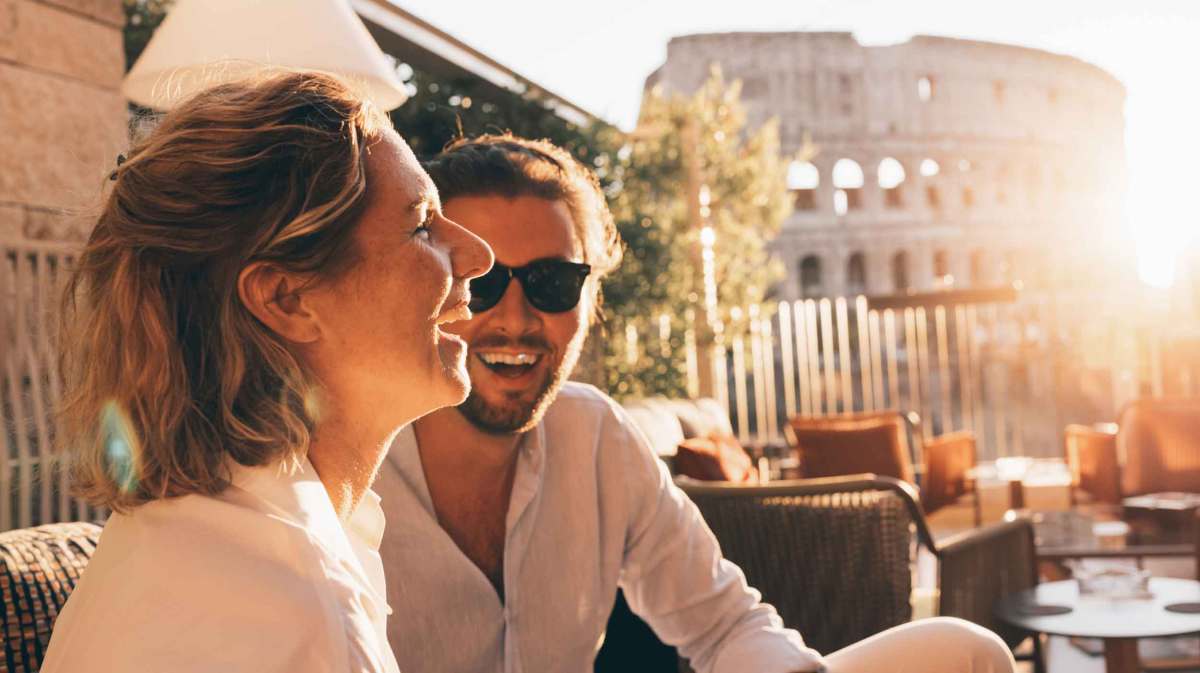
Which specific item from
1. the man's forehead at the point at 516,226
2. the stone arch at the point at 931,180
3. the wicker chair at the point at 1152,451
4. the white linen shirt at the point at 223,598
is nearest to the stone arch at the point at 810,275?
the stone arch at the point at 931,180

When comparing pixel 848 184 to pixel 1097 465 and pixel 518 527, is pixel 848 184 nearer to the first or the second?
pixel 1097 465

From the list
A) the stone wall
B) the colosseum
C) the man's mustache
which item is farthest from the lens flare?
the colosseum

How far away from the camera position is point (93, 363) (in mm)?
1133

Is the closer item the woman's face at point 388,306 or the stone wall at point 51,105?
the woman's face at point 388,306

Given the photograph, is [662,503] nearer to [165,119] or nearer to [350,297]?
[350,297]

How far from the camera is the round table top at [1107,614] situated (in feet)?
11.0

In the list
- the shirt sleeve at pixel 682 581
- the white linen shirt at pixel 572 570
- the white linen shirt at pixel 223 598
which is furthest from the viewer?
the shirt sleeve at pixel 682 581

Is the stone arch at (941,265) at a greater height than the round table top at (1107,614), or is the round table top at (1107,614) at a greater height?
the stone arch at (941,265)

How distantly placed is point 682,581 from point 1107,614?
209cm

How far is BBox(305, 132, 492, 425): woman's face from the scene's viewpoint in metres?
1.15

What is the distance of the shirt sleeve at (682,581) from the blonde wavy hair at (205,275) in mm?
1120

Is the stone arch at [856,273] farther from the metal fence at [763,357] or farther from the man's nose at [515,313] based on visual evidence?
the man's nose at [515,313]

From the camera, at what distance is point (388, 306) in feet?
3.81

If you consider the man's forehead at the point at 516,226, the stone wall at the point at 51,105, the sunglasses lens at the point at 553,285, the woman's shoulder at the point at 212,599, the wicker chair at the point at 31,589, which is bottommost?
the wicker chair at the point at 31,589
